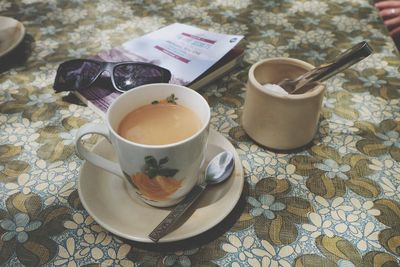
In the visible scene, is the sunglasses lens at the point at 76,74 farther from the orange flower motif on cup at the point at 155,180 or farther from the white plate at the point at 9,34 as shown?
the orange flower motif on cup at the point at 155,180

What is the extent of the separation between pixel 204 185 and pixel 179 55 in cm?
37

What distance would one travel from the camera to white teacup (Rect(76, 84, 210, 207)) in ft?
1.32

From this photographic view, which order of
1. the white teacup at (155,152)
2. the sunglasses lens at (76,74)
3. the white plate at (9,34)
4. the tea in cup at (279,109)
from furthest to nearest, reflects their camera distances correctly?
the white plate at (9,34), the sunglasses lens at (76,74), the tea in cup at (279,109), the white teacup at (155,152)

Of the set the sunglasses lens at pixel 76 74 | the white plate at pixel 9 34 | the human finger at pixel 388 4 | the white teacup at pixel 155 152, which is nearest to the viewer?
the white teacup at pixel 155 152

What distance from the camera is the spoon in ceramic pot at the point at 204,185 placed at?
0.42 metres

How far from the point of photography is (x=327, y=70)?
0.52 metres

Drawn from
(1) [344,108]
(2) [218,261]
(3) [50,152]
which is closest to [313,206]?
(2) [218,261]

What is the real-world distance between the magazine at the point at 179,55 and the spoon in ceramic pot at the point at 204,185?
0.22 meters

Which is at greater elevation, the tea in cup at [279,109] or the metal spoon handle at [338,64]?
the metal spoon handle at [338,64]

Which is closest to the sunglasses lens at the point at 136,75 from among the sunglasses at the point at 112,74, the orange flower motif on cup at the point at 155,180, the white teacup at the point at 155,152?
the sunglasses at the point at 112,74

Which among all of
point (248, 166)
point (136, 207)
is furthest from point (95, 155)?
point (248, 166)

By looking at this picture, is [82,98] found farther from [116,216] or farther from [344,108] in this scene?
[344,108]

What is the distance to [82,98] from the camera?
0.67 metres

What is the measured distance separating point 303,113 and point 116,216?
30cm
